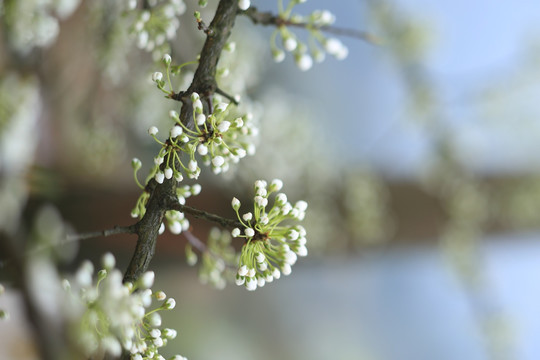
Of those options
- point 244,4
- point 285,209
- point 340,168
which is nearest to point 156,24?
point 244,4

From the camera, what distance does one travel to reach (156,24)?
1.54 ft

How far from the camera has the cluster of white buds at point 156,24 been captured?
0.46 metres

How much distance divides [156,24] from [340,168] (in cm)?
127

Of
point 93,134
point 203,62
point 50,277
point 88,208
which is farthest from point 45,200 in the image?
point 203,62

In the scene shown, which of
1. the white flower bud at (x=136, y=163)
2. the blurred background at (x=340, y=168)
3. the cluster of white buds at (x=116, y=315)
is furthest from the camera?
the blurred background at (x=340, y=168)

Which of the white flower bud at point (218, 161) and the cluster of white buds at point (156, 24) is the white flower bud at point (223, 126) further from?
the cluster of white buds at point (156, 24)

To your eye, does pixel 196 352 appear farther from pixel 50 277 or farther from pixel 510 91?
pixel 510 91

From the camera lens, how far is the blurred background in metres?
0.92

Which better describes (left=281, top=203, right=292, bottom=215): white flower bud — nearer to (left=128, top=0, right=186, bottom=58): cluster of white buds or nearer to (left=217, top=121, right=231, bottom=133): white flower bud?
(left=217, top=121, right=231, bottom=133): white flower bud

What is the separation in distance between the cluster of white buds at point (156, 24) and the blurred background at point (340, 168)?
0.02 meters

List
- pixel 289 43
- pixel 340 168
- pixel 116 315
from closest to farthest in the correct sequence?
pixel 116 315 < pixel 289 43 < pixel 340 168

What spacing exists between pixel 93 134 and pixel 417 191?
1225 millimetres

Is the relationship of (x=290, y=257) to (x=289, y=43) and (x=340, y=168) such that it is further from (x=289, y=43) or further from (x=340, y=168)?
(x=340, y=168)

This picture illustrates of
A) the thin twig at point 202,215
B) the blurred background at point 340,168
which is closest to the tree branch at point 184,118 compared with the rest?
the thin twig at point 202,215
